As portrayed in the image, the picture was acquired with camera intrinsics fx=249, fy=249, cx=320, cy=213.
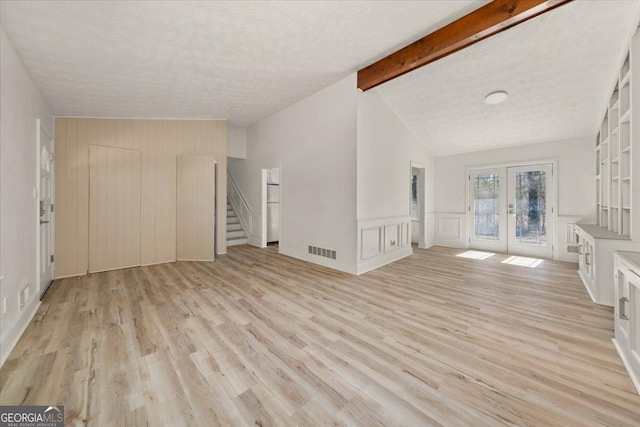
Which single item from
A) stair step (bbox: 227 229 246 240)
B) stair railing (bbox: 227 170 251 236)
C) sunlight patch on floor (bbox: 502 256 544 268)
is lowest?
sunlight patch on floor (bbox: 502 256 544 268)

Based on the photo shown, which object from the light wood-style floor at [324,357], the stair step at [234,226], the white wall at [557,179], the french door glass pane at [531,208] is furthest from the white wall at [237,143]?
the french door glass pane at [531,208]

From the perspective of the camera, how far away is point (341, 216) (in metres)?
4.29

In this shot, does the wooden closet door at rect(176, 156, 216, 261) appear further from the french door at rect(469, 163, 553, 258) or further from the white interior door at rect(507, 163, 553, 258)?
the white interior door at rect(507, 163, 553, 258)

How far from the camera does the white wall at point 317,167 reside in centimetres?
415

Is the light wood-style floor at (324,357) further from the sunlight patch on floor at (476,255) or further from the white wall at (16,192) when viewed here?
the sunlight patch on floor at (476,255)

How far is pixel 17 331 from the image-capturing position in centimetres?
223

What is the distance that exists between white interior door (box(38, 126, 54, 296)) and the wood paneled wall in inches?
7.9

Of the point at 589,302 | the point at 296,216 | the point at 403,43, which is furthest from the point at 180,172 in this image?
the point at 589,302

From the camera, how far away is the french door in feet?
17.3

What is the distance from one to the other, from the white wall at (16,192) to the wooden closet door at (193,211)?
2.15 meters

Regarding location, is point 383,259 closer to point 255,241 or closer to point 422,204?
point 422,204

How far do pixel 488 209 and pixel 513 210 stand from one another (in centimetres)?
49

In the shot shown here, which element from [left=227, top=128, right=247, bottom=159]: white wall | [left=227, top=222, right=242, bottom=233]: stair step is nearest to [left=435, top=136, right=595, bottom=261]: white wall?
[left=227, top=128, right=247, bottom=159]: white wall

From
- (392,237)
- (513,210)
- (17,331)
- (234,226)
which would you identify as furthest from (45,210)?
(513,210)
